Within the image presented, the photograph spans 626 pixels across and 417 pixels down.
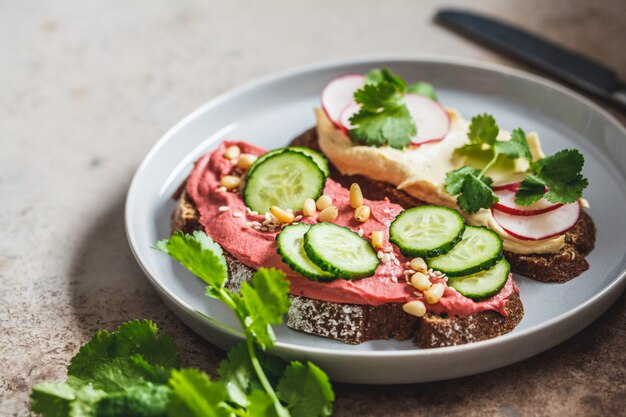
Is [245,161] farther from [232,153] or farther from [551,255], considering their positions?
[551,255]

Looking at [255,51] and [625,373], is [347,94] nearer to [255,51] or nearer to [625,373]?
[255,51]

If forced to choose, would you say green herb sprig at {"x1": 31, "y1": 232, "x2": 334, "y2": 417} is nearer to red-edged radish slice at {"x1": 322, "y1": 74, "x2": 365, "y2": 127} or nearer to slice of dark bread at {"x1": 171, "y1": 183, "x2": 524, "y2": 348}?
slice of dark bread at {"x1": 171, "y1": 183, "x2": 524, "y2": 348}

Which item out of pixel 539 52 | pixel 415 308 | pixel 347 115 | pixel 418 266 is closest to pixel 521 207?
pixel 418 266

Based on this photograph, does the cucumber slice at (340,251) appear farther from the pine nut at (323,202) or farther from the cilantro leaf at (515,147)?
the cilantro leaf at (515,147)

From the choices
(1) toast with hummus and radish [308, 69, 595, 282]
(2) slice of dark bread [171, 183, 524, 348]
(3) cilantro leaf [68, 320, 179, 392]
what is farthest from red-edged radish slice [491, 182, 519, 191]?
(3) cilantro leaf [68, 320, 179, 392]

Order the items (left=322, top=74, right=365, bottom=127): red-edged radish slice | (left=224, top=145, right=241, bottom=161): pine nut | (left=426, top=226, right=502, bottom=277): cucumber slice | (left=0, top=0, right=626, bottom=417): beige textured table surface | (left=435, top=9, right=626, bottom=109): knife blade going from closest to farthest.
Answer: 1. (left=0, top=0, right=626, bottom=417): beige textured table surface
2. (left=426, top=226, right=502, bottom=277): cucumber slice
3. (left=224, top=145, right=241, bottom=161): pine nut
4. (left=322, top=74, right=365, bottom=127): red-edged radish slice
5. (left=435, top=9, right=626, bottom=109): knife blade

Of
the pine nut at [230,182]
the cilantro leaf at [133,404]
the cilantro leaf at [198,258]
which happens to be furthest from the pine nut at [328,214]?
the cilantro leaf at [133,404]

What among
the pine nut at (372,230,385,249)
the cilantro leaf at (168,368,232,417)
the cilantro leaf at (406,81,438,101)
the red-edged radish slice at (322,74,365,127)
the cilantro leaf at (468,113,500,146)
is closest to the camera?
the cilantro leaf at (168,368,232,417)
